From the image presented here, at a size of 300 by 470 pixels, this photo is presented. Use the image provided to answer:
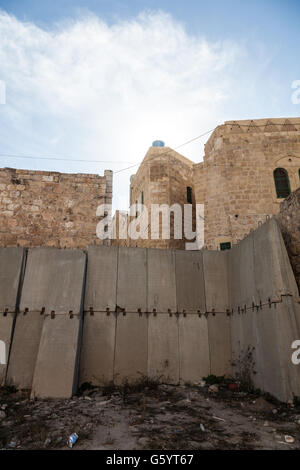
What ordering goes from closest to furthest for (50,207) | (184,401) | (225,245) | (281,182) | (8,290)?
(184,401) < (8,290) < (50,207) < (225,245) < (281,182)

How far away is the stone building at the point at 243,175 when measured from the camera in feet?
41.5

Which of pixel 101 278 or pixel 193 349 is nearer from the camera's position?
pixel 193 349

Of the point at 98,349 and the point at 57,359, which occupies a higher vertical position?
the point at 98,349

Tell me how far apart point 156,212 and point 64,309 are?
9.54m

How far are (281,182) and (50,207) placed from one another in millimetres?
9501

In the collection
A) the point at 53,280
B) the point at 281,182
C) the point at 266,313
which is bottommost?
the point at 266,313

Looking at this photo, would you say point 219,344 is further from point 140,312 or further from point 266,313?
point 140,312

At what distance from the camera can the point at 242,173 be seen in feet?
43.1

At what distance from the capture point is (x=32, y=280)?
6.49m

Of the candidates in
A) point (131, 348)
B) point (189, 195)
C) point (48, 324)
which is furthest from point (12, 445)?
point (189, 195)

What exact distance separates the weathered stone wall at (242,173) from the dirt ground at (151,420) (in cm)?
798

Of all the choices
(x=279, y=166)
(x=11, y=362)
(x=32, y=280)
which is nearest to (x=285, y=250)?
(x=32, y=280)

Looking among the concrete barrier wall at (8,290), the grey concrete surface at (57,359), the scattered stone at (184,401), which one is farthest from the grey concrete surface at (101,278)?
the scattered stone at (184,401)
